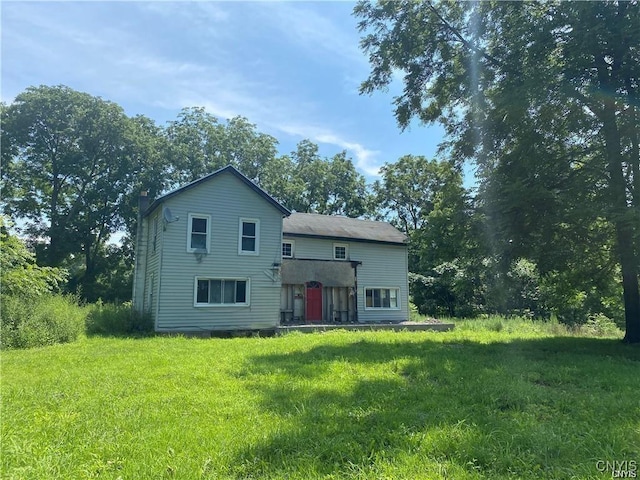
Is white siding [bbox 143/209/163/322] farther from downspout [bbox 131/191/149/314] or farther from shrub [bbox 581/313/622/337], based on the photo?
shrub [bbox 581/313/622/337]

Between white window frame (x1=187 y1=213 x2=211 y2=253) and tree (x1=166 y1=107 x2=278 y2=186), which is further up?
tree (x1=166 y1=107 x2=278 y2=186)

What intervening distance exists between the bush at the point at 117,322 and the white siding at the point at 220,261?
0.64 meters

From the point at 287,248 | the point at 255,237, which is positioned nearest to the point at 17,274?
the point at 255,237

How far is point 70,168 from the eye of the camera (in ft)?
109

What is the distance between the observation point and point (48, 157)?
3338 cm

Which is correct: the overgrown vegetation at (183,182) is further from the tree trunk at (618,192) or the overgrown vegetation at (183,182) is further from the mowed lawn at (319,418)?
the mowed lawn at (319,418)

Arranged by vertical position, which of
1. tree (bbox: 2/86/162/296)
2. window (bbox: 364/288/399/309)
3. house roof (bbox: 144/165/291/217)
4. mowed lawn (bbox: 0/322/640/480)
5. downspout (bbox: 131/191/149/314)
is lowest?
mowed lawn (bbox: 0/322/640/480)

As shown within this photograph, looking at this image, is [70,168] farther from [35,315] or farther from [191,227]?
[35,315]

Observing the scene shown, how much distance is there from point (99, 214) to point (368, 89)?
27.5m

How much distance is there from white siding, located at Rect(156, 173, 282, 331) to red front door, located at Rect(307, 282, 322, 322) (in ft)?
10.4

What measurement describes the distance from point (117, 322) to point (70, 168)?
23085 millimetres

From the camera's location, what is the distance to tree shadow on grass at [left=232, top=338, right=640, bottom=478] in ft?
12.1

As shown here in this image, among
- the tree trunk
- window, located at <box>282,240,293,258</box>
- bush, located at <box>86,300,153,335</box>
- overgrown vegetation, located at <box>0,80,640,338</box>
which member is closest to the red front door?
window, located at <box>282,240,293,258</box>

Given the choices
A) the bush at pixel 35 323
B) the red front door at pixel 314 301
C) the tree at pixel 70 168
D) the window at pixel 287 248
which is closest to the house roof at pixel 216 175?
the window at pixel 287 248
